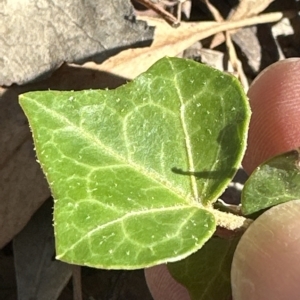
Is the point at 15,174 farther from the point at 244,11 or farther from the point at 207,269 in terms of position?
the point at 244,11

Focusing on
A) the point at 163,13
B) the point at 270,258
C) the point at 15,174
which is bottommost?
the point at 15,174

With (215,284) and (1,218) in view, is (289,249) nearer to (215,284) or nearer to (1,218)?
(215,284)

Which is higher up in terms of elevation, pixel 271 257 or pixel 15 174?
pixel 271 257

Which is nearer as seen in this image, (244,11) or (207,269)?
(207,269)

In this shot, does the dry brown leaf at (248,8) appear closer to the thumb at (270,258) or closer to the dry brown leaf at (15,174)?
the dry brown leaf at (15,174)

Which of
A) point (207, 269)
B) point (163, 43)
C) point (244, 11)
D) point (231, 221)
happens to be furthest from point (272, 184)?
point (244, 11)

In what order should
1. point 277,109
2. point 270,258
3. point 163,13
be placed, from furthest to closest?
point 163,13, point 277,109, point 270,258

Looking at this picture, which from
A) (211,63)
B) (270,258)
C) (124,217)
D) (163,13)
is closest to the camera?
(124,217)

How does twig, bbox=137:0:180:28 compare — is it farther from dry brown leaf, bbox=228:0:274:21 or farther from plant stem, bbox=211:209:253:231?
Result: plant stem, bbox=211:209:253:231
